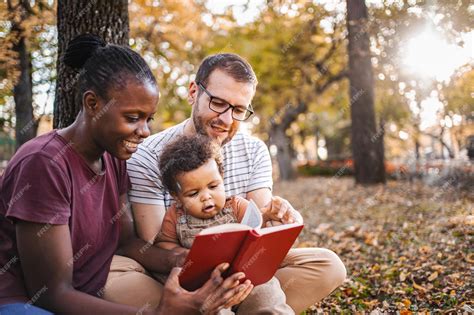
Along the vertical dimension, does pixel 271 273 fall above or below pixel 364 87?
below

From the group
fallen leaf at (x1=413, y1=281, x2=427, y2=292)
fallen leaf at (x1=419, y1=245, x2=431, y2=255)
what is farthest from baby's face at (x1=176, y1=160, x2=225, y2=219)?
fallen leaf at (x1=419, y1=245, x2=431, y2=255)

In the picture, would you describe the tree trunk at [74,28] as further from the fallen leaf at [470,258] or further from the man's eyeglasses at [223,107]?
the fallen leaf at [470,258]

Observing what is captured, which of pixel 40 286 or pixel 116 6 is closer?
pixel 40 286

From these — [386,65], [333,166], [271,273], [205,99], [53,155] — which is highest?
[386,65]

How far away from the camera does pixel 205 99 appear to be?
121 inches

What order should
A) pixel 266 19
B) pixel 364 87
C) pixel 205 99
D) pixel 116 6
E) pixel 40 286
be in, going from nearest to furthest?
pixel 40 286 → pixel 205 99 → pixel 116 6 → pixel 364 87 → pixel 266 19

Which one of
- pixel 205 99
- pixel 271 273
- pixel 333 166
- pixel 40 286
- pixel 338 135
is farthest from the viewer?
pixel 338 135

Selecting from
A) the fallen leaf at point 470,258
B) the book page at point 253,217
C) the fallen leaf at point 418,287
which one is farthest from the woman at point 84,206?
the fallen leaf at point 470,258

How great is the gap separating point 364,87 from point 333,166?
36.2 ft

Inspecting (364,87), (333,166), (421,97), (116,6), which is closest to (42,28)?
(116,6)

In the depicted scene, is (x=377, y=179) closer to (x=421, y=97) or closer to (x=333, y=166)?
(x=421, y=97)

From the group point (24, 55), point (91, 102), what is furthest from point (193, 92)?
point (24, 55)

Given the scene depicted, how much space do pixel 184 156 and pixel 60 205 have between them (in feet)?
2.46

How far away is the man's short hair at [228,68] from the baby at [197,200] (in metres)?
0.52
